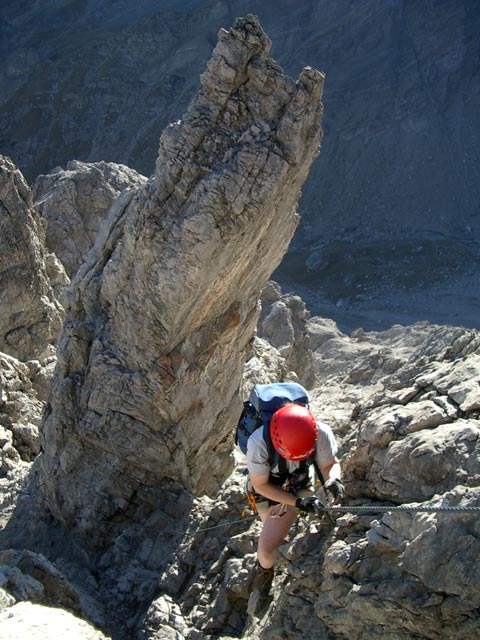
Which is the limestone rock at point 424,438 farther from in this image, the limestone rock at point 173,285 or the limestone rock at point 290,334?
the limestone rock at point 290,334

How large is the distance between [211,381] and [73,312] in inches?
103

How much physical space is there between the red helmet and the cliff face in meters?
40.3

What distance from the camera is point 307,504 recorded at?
6023 millimetres

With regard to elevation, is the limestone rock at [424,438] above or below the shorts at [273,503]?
above

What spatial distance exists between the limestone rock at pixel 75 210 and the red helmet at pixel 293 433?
17.3 m

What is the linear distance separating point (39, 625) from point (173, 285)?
5362mm

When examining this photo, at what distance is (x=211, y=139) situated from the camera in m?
10.2

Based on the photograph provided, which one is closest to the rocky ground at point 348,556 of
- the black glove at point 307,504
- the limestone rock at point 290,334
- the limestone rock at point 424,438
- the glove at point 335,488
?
the limestone rock at point 424,438

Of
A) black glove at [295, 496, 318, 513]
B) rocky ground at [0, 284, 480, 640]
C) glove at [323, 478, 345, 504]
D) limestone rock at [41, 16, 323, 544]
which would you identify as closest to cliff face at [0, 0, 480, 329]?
limestone rock at [41, 16, 323, 544]

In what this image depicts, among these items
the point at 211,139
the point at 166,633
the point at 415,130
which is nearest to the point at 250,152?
the point at 211,139

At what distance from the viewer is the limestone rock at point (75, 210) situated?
881 inches

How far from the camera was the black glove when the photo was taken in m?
5.98

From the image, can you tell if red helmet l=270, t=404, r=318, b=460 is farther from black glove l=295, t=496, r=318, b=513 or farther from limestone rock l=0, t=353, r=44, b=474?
limestone rock l=0, t=353, r=44, b=474

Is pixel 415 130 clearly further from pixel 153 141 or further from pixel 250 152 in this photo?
pixel 250 152
